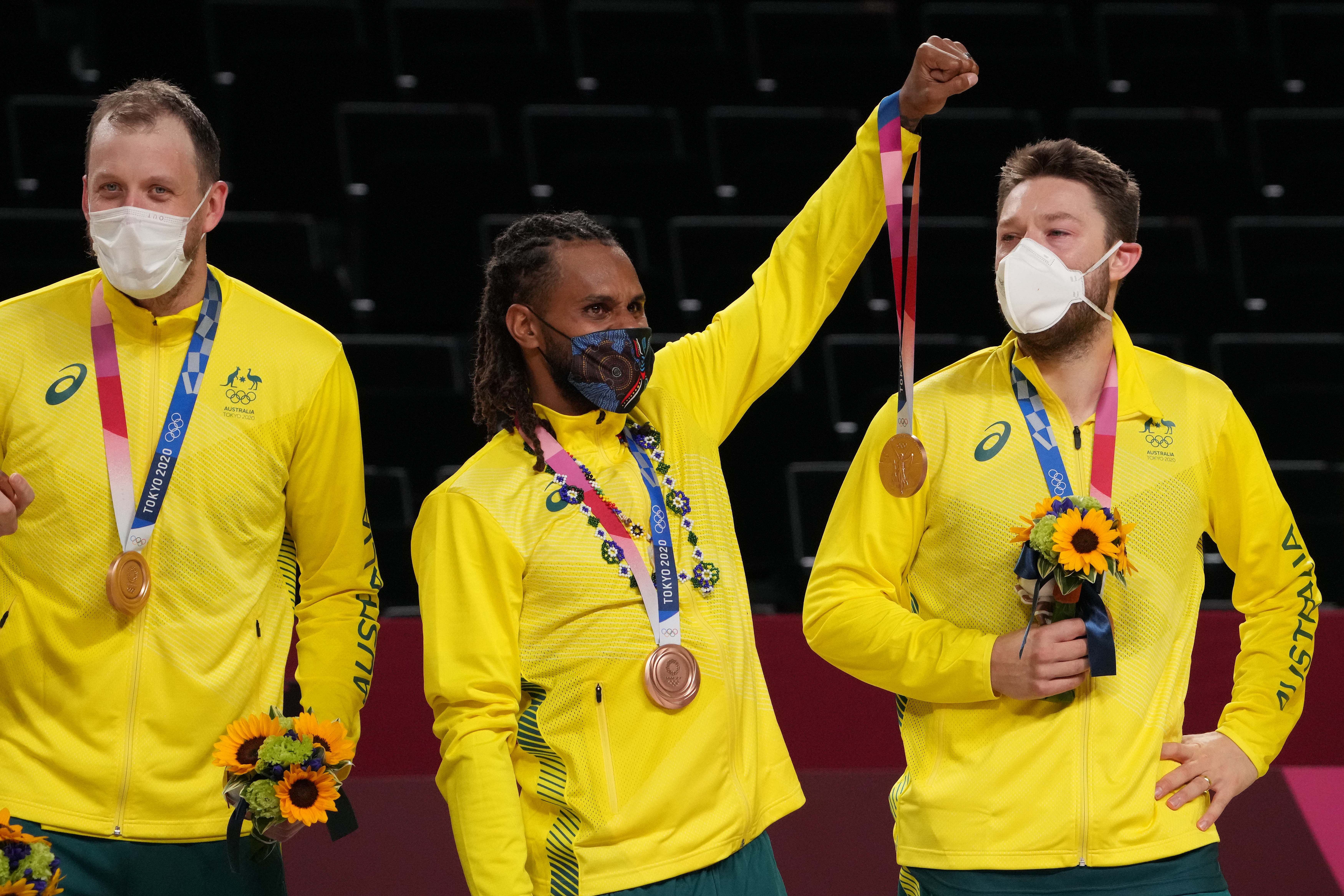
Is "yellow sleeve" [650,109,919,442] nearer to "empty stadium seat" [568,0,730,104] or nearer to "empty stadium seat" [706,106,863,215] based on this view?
"empty stadium seat" [706,106,863,215]

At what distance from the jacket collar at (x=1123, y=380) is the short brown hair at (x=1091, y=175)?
164 mm

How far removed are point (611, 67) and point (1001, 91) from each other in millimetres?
1884

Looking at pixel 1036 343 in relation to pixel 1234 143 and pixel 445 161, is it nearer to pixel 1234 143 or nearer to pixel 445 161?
pixel 445 161

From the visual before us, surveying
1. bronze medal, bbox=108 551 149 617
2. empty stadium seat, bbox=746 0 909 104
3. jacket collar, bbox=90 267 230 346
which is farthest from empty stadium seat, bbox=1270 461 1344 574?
bronze medal, bbox=108 551 149 617

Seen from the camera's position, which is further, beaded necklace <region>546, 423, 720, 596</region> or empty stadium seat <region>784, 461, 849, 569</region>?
empty stadium seat <region>784, 461, 849, 569</region>

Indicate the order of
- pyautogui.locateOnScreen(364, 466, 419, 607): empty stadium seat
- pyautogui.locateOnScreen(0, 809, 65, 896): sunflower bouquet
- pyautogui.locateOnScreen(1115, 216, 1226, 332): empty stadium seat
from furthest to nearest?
pyautogui.locateOnScreen(1115, 216, 1226, 332): empty stadium seat → pyautogui.locateOnScreen(364, 466, 419, 607): empty stadium seat → pyautogui.locateOnScreen(0, 809, 65, 896): sunflower bouquet

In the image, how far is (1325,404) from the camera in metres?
5.91

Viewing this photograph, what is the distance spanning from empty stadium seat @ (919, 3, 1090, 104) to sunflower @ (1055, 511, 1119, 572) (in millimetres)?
5513

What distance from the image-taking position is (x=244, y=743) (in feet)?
8.51

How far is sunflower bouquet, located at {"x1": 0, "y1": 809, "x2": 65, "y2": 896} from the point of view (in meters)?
2.25

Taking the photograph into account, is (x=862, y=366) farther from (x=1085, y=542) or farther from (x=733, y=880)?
(x=733, y=880)

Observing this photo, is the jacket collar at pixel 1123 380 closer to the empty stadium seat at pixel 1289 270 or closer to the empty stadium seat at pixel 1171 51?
the empty stadium seat at pixel 1289 270

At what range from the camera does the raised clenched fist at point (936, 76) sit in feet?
8.84

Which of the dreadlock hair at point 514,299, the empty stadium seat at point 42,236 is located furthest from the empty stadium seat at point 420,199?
the dreadlock hair at point 514,299
